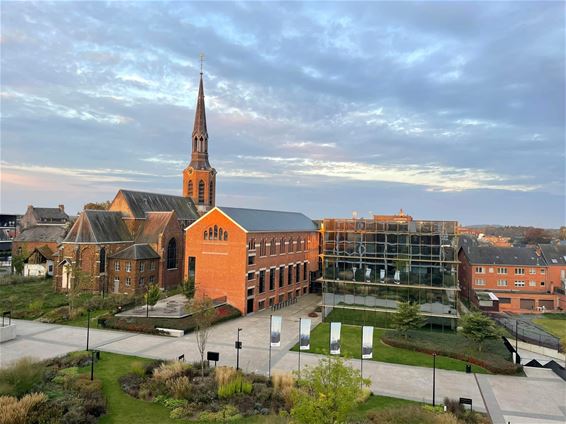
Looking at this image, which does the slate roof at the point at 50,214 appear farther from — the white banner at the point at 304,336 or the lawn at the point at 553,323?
the lawn at the point at 553,323

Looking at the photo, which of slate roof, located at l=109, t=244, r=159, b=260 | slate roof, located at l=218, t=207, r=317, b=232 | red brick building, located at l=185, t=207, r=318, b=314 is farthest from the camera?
slate roof, located at l=109, t=244, r=159, b=260

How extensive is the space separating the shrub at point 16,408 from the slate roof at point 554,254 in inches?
2707

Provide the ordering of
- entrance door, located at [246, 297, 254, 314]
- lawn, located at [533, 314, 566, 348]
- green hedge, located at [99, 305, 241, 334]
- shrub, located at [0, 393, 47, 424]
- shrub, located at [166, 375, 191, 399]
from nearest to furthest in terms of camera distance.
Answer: shrub, located at [0, 393, 47, 424] → shrub, located at [166, 375, 191, 399] → green hedge, located at [99, 305, 241, 334] → entrance door, located at [246, 297, 254, 314] → lawn, located at [533, 314, 566, 348]

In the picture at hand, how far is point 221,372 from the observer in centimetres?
2394

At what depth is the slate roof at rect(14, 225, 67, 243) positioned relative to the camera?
73.1 meters

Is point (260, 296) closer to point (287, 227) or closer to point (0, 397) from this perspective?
point (287, 227)

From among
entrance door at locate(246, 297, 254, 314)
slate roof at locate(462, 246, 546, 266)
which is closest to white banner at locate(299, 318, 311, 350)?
entrance door at locate(246, 297, 254, 314)

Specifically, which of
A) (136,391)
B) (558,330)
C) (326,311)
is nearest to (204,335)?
(136,391)

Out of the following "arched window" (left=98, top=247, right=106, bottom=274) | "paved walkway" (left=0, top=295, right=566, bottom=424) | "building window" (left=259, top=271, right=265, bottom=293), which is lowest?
"paved walkway" (left=0, top=295, right=566, bottom=424)

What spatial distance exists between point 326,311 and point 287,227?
15.9 meters

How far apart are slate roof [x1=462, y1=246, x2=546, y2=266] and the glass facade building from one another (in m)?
27.1

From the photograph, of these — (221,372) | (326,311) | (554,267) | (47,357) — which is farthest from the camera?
(554,267)

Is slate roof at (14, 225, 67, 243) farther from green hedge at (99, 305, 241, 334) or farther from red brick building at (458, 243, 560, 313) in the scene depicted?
red brick building at (458, 243, 560, 313)

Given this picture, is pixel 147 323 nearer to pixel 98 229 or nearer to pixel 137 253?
pixel 137 253
